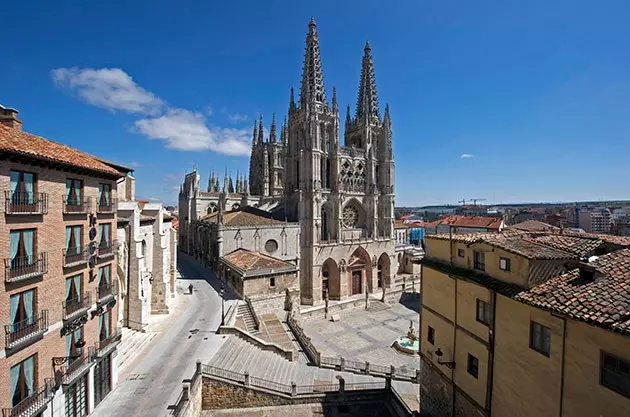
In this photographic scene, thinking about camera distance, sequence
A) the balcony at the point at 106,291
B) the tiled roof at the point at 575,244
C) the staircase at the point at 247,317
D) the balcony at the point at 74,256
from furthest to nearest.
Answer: the staircase at the point at 247,317 → the balcony at the point at 106,291 → the balcony at the point at 74,256 → the tiled roof at the point at 575,244

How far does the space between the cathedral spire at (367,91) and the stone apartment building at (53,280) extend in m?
39.7

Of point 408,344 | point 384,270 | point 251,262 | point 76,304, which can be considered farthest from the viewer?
point 384,270

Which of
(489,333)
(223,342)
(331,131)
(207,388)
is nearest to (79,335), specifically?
(207,388)

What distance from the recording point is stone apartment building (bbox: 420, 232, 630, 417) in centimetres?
812

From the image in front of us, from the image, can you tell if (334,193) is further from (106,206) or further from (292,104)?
(106,206)

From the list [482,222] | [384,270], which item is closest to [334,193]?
[384,270]

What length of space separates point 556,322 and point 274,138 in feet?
198

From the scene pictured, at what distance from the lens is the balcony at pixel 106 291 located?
571 inches

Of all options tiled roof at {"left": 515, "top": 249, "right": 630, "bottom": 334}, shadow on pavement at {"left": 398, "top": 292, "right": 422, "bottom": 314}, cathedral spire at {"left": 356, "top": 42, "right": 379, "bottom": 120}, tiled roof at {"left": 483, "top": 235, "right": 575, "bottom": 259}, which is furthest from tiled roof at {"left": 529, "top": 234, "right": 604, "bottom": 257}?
cathedral spire at {"left": 356, "top": 42, "right": 379, "bottom": 120}

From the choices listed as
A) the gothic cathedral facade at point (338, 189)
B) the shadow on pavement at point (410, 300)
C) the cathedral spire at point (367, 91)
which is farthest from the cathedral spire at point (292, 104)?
the shadow on pavement at point (410, 300)

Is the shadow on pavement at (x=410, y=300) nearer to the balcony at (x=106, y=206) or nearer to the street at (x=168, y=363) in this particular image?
the street at (x=168, y=363)

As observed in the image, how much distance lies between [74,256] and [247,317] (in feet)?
48.5

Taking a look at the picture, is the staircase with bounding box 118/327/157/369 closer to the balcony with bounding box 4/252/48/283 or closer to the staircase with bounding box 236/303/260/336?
the staircase with bounding box 236/303/260/336

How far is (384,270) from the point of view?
46562mm
